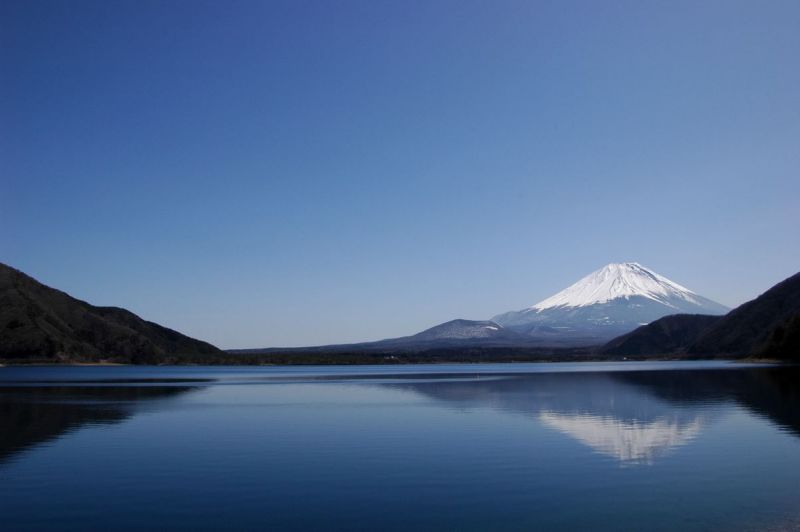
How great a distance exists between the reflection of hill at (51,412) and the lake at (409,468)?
0.30 m

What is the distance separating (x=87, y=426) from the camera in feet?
152

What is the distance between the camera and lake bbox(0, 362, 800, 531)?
21.1m

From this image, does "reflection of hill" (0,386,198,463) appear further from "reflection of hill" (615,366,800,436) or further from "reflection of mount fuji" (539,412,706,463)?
"reflection of hill" (615,366,800,436)

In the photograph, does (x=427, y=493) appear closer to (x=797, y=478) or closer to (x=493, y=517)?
(x=493, y=517)

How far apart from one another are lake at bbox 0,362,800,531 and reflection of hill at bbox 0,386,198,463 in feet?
0.97

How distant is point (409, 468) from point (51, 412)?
3837 centimetres

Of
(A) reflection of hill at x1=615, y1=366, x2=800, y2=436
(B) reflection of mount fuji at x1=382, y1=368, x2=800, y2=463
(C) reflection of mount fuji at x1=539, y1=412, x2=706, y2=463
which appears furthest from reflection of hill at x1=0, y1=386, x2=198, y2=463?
(A) reflection of hill at x1=615, y1=366, x2=800, y2=436

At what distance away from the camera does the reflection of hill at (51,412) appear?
40.0m

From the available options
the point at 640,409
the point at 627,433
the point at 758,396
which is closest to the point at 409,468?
the point at 627,433

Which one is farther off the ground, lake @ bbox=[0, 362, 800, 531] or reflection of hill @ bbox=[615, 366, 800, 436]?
reflection of hill @ bbox=[615, 366, 800, 436]

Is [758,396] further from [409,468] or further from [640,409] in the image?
[409,468]

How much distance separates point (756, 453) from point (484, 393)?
1873 inches

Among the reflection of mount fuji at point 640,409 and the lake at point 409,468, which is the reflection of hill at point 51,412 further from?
the reflection of mount fuji at point 640,409

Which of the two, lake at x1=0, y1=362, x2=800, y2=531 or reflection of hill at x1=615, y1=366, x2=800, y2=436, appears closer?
lake at x1=0, y1=362, x2=800, y2=531
